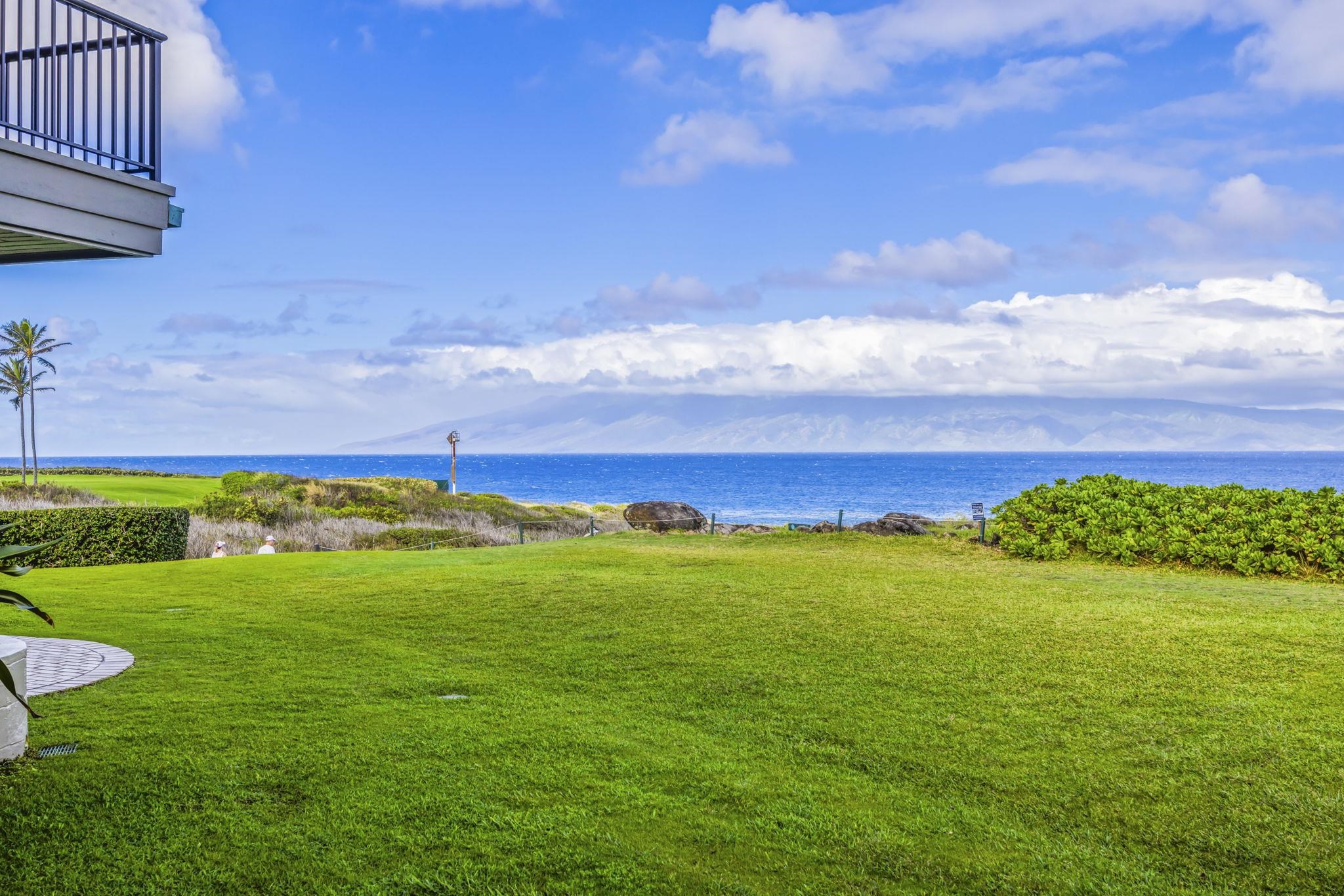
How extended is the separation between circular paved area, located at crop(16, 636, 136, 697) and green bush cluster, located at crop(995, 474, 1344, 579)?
37.2 feet

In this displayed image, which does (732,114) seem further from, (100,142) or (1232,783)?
(1232,783)

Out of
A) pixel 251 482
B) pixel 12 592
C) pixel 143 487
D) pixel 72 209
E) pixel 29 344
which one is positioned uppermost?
pixel 29 344

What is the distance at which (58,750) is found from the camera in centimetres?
440

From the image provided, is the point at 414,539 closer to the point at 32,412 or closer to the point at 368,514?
the point at 368,514

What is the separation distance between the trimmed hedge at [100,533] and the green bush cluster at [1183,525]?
13240mm

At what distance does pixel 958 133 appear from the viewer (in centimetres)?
2850

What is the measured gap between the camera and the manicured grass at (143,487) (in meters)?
31.7

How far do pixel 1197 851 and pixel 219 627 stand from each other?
7748mm

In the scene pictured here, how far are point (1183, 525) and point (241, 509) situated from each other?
22.2 metres

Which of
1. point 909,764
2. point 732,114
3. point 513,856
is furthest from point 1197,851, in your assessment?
point 732,114

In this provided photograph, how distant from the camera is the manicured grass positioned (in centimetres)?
3169

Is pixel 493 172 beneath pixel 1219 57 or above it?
above

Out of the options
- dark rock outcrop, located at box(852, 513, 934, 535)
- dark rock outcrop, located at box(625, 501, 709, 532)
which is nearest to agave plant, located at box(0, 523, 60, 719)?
dark rock outcrop, located at box(852, 513, 934, 535)

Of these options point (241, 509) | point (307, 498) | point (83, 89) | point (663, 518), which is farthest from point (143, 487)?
point (83, 89)
